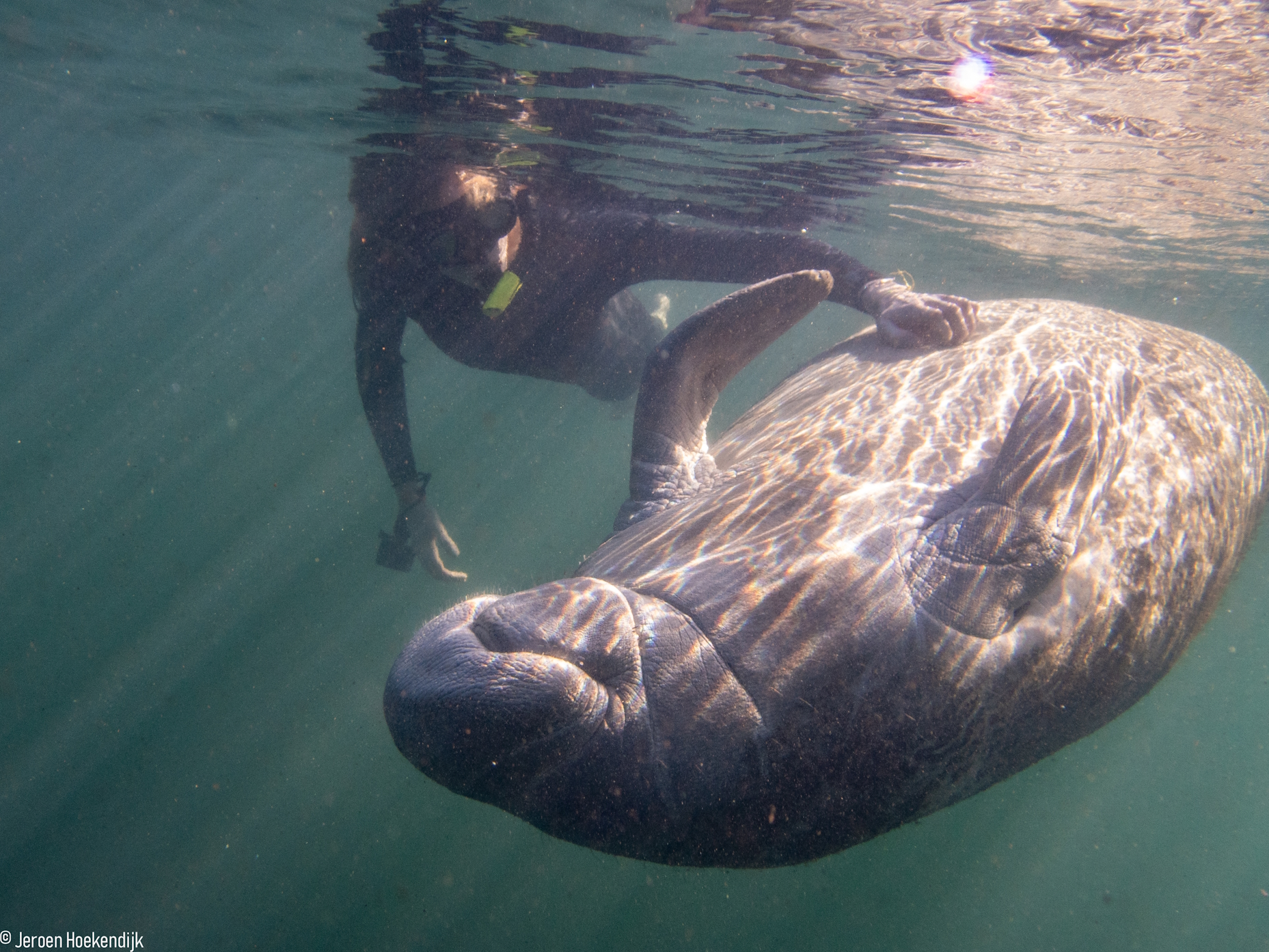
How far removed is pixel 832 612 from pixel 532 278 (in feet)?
15.2

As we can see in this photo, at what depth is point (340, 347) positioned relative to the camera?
7606 centimetres

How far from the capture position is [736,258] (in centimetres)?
473

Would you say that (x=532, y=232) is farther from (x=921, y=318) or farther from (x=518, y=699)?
(x=518, y=699)

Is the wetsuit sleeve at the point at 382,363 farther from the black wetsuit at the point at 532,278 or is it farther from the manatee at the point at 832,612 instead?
the manatee at the point at 832,612

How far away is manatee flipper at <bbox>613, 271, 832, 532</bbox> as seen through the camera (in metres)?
3.06

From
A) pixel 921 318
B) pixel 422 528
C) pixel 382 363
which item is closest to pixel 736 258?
pixel 921 318

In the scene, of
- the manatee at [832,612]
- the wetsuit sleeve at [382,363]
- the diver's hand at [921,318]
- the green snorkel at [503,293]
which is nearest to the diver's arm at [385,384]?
the wetsuit sleeve at [382,363]

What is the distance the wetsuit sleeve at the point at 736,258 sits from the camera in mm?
4242

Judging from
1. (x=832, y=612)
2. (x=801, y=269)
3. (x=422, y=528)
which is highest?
(x=801, y=269)

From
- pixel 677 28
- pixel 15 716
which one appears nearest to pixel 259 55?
pixel 677 28

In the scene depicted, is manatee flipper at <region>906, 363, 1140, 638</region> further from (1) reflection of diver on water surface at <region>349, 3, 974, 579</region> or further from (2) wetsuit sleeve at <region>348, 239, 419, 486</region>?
(2) wetsuit sleeve at <region>348, 239, 419, 486</region>

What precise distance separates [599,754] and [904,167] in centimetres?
1062

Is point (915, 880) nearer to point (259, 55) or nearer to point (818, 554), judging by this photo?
point (818, 554)

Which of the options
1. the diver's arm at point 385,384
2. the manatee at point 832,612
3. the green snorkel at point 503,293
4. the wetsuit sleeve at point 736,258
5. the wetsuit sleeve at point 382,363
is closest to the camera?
the manatee at point 832,612
